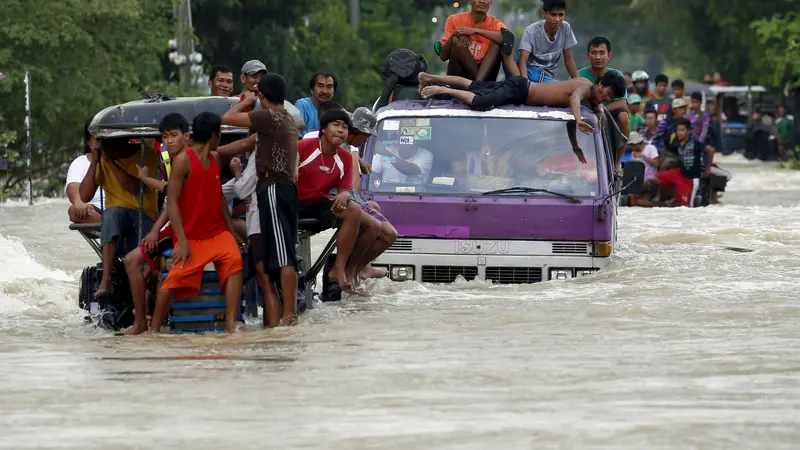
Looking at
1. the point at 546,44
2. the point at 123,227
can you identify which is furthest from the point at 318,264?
the point at 546,44

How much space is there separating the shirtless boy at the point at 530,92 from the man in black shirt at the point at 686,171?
10220 mm

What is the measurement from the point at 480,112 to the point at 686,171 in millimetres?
11381

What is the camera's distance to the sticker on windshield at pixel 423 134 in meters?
14.4

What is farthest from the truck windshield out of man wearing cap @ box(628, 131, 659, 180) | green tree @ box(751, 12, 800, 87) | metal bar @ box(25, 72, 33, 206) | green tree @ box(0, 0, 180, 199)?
green tree @ box(751, 12, 800, 87)

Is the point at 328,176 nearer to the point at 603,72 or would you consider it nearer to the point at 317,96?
the point at 317,96

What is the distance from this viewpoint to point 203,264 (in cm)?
1156

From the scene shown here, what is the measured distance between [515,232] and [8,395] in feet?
17.3

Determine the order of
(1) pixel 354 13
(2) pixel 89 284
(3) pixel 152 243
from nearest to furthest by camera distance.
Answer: (3) pixel 152 243 < (2) pixel 89 284 < (1) pixel 354 13

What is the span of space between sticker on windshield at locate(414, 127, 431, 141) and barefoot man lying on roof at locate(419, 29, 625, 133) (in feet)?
1.42

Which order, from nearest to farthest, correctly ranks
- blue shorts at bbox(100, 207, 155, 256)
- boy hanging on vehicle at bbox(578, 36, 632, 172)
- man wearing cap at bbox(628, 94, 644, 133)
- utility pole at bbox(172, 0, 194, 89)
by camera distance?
blue shorts at bbox(100, 207, 155, 256)
boy hanging on vehicle at bbox(578, 36, 632, 172)
man wearing cap at bbox(628, 94, 644, 133)
utility pole at bbox(172, 0, 194, 89)

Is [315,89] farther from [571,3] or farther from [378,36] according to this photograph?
[571,3]

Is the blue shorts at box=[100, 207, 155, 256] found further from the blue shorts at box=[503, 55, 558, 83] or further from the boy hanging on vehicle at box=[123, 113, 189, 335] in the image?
the blue shorts at box=[503, 55, 558, 83]

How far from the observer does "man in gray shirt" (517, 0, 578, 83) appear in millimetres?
16703

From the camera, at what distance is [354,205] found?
42.7 feet
